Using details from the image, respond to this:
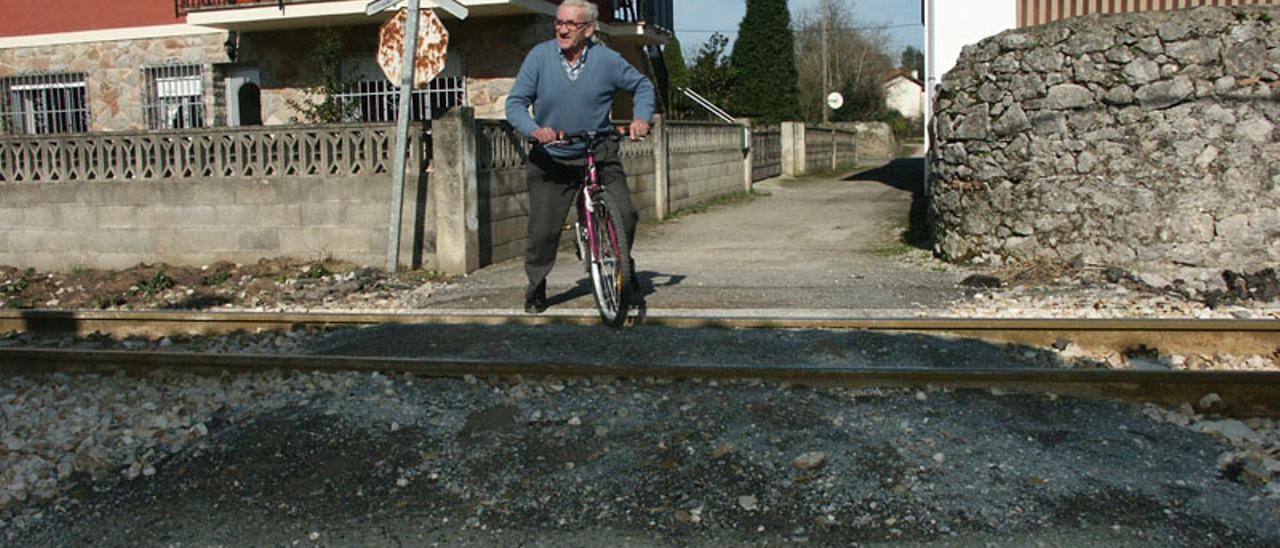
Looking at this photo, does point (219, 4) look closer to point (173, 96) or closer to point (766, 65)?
point (173, 96)

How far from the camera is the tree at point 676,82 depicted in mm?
27311

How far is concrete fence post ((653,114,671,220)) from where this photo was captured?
15656mm

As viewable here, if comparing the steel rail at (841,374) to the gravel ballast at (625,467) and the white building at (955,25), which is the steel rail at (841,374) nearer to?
the gravel ballast at (625,467)

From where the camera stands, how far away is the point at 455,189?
10070 millimetres

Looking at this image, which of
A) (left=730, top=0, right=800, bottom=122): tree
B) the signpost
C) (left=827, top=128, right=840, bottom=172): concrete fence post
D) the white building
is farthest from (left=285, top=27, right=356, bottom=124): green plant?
(left=730, top=0, right=800, bottom=122): tree

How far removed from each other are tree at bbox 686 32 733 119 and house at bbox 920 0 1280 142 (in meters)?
14.8

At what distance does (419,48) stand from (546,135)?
4.76 meters

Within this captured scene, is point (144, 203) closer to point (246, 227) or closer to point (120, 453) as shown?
point (246, 227)

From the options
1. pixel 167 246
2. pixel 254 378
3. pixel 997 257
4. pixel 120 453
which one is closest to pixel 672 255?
pixel 997 257

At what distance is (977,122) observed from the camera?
9.72 m

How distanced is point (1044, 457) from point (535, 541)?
75.9 inches

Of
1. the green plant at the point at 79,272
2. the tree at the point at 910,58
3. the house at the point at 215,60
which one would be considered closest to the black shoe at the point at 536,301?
the green plant at the point at 79,272

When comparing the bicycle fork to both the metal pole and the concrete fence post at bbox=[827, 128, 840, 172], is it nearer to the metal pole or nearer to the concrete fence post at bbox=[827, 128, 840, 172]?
the metal pole

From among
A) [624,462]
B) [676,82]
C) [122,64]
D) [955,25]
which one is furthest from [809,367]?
[676,82]
